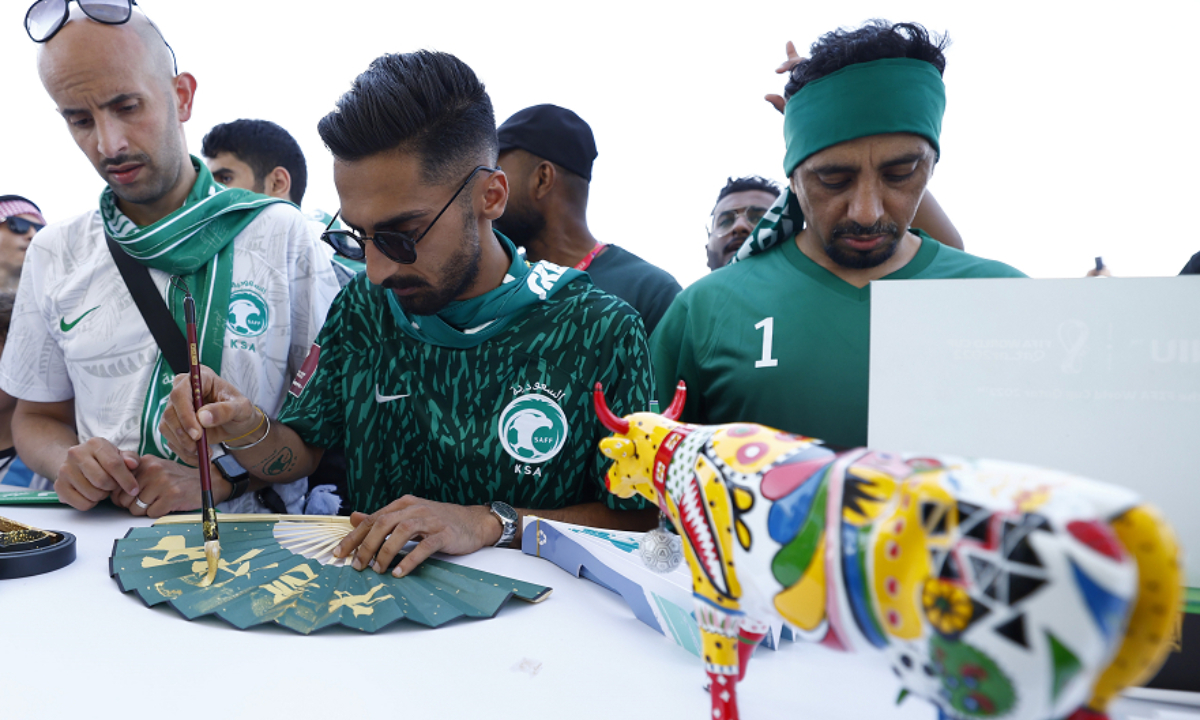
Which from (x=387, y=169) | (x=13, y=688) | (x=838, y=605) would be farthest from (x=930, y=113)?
(x=13, y=688)

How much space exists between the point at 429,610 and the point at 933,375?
0.86 meters

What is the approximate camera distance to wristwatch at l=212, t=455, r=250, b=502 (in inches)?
69.6

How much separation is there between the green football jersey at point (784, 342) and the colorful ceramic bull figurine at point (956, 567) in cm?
95

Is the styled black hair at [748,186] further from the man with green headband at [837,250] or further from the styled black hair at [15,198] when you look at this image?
the styled black hair at [15,198]

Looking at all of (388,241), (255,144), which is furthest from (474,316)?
(255,144)

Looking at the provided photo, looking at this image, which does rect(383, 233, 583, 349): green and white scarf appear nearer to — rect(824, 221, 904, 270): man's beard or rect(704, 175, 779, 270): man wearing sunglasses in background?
rect(824, 221, 904, 270): man's beard

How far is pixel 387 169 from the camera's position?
1574 millimetres

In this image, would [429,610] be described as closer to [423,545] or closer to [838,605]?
[423,545]

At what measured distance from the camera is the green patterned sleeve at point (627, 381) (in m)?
1.65

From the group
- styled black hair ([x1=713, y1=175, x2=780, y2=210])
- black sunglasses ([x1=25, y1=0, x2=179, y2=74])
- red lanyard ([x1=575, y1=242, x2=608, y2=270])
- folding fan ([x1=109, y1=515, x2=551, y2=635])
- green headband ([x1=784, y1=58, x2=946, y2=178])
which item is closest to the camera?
folding fan ([x1=109, y1=515, x2=551, y2=635])

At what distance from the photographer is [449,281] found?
1.68m

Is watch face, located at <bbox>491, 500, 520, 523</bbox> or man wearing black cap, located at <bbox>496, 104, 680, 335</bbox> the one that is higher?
man wearing black cap, located at <bbox>496, 104, 680, 335</bbox>

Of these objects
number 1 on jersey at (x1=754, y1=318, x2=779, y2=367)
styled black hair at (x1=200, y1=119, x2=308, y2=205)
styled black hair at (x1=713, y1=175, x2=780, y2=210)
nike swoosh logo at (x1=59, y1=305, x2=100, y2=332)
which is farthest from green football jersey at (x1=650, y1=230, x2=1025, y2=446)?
styled black hair at (x1=200, y1=119, x2=308, y2=205)

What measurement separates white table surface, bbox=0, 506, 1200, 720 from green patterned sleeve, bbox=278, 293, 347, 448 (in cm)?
67
